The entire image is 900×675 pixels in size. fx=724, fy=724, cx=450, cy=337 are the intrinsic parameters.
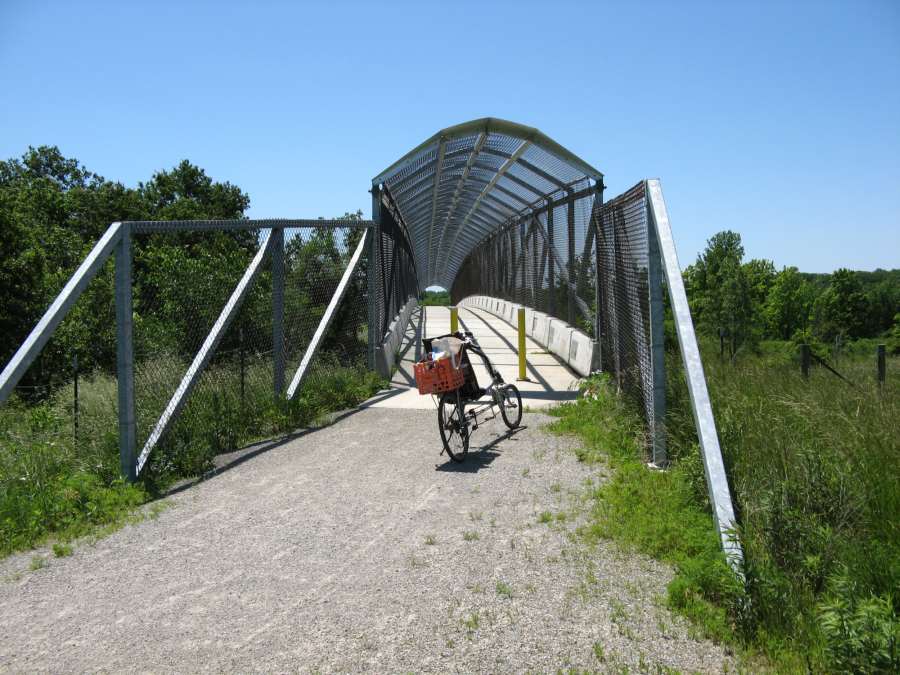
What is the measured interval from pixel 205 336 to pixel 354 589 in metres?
6.90

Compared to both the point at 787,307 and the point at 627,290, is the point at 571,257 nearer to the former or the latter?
the point at 627,290

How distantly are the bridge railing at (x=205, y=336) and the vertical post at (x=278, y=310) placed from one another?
13 mm

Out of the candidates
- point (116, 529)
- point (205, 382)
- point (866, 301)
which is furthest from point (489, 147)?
point (866, 301)

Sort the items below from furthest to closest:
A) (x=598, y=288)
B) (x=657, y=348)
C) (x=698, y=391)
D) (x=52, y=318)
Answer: (x=598, y=288)
(x=657, y=348)
(x=52, y=318)
(x=698, y=391)

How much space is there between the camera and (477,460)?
720 cm

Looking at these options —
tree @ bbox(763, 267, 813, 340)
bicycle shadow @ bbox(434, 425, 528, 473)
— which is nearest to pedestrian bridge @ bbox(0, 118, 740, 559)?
bicycle shadow @ bbox(434, 425, 528, 473)

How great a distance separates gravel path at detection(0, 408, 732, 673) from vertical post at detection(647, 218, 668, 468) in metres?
0.69

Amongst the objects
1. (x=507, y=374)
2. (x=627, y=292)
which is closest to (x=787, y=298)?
(x=507, y=374)

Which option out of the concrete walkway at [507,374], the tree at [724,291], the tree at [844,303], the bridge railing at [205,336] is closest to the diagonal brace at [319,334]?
the bridge railing at [205,336]

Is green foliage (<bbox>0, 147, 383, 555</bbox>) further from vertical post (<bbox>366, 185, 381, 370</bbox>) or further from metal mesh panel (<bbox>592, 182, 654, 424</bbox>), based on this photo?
metal mesh panel (<bbox>592, 182, 654, 424</bbox>)

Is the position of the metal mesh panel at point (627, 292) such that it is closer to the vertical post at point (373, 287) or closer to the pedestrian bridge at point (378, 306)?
the pedestrian bridge at point (378, 306)

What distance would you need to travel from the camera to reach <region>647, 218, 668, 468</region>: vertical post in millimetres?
6059

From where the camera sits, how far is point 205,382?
25.8 feet

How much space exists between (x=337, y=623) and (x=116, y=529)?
2.53 m
